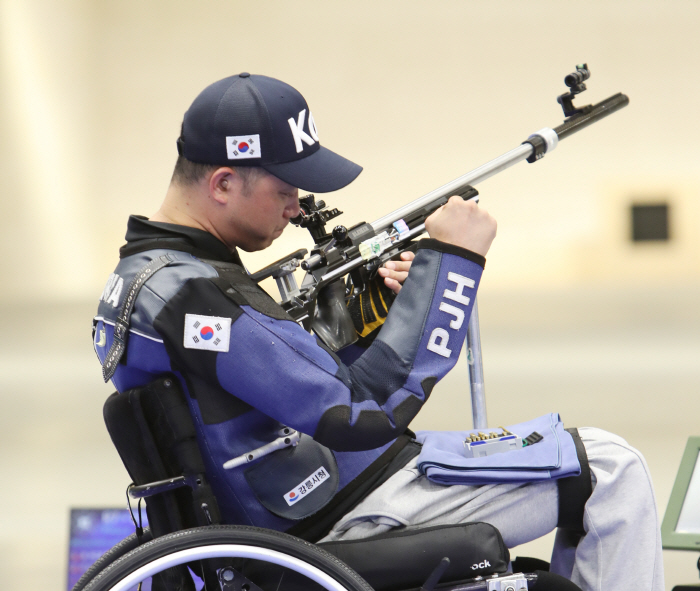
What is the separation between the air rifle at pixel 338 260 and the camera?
4.57 ft

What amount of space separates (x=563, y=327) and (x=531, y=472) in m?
3.32

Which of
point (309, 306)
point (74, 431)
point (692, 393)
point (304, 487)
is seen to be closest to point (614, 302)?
point (692, 393)

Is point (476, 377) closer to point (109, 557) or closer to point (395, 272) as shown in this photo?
point (395, 272)

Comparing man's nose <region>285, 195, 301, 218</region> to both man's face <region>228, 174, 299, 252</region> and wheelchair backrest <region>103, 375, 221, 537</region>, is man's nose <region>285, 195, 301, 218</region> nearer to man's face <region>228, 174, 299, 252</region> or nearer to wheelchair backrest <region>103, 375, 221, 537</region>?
man's face <region>228, 174, 299, 252</region>

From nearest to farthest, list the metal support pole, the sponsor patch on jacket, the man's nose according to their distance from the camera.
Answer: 1. the sponsor patch on jacket
2. the man's nose
3. the metal support pole

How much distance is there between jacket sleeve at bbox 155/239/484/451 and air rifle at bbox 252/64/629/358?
0.33 metres

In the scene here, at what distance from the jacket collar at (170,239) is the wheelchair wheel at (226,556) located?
37 cm

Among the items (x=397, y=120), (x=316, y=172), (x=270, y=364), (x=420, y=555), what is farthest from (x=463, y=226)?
(x=397, y=120)

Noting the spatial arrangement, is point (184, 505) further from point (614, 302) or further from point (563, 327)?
point (614, 302)

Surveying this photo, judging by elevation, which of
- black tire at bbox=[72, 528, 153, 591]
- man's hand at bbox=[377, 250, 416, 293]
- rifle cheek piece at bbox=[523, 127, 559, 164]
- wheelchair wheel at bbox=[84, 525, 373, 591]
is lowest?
black tire at bbox=[72, 528, 153, 591]

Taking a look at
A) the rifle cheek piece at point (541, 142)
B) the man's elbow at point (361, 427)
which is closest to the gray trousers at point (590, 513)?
the man's elbow at point (361, 427)

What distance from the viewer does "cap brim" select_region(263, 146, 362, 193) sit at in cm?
110

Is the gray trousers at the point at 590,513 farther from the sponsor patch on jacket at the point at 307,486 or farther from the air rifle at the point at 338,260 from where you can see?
the air rifle at the point at 338,260

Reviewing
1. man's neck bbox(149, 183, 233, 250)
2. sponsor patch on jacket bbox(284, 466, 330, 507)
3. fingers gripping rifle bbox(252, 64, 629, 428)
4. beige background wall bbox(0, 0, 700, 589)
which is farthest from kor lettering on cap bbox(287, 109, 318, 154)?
beige background wall bbox(0, 0, 700, 589)
